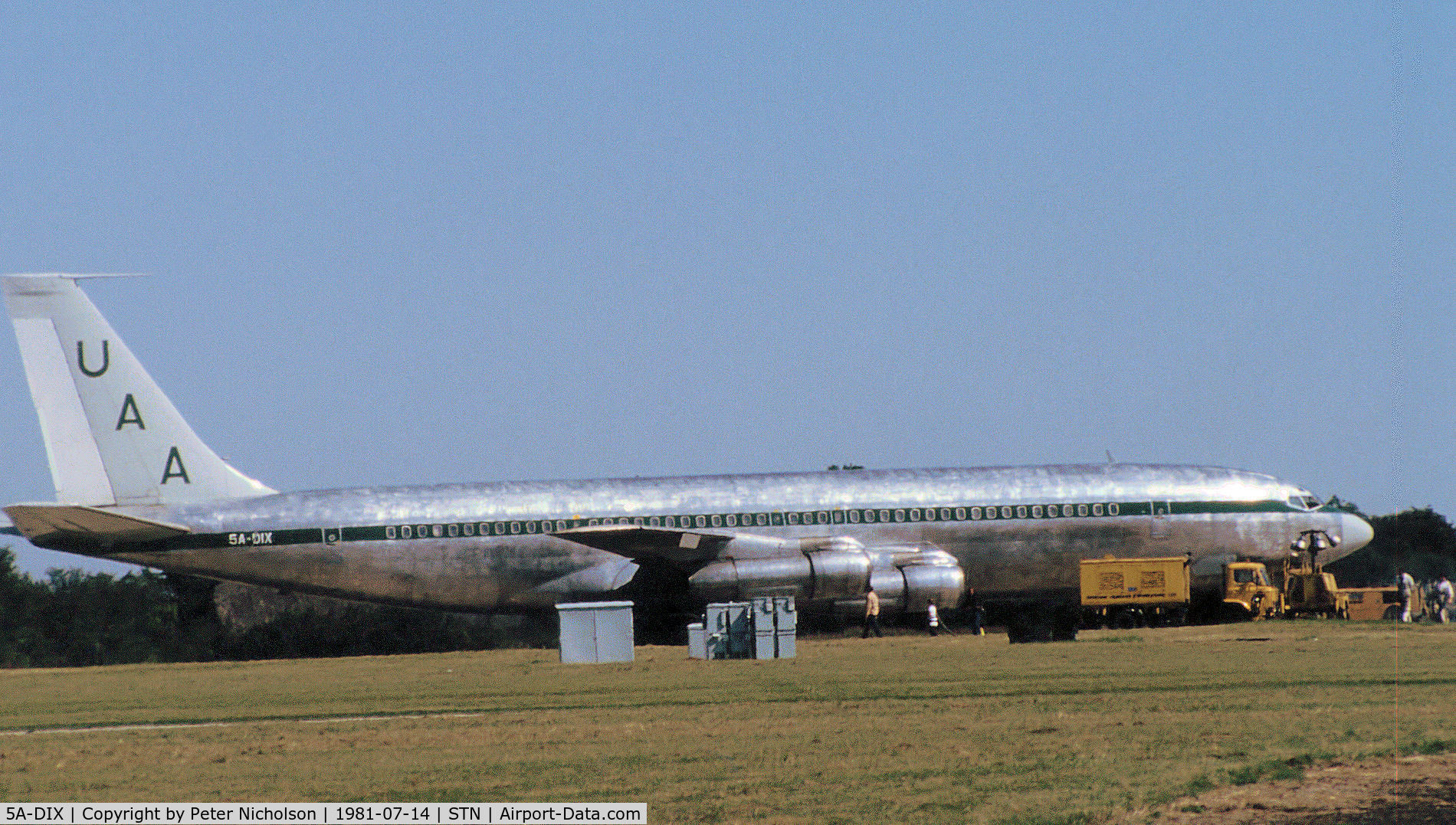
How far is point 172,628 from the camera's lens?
4356cm

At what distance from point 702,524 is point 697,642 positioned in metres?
6.94

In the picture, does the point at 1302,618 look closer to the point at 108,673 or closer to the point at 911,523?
the point at 911,523

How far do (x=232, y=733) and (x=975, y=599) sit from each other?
24.2 meters

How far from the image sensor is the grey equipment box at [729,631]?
29.7m

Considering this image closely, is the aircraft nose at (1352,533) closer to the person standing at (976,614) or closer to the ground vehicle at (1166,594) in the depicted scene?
the ground vehicle at (1166,594)

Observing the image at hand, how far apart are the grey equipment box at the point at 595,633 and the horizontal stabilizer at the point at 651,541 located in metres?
4.50

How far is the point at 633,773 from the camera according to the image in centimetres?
1298

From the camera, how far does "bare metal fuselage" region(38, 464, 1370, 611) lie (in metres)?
35.7

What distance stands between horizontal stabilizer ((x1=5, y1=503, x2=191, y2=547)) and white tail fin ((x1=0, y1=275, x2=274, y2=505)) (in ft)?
3.90

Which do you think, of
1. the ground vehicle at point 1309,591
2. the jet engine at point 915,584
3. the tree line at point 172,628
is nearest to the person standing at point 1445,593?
the tree line at point 172,628

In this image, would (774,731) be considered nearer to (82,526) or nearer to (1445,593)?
(82,526)

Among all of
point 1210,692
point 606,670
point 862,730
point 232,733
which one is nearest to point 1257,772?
point 862,730

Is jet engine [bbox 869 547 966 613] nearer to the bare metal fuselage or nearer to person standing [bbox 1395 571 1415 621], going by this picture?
the bare metal fuselage

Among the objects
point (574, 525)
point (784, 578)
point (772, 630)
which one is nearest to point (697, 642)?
point (772, 630)
